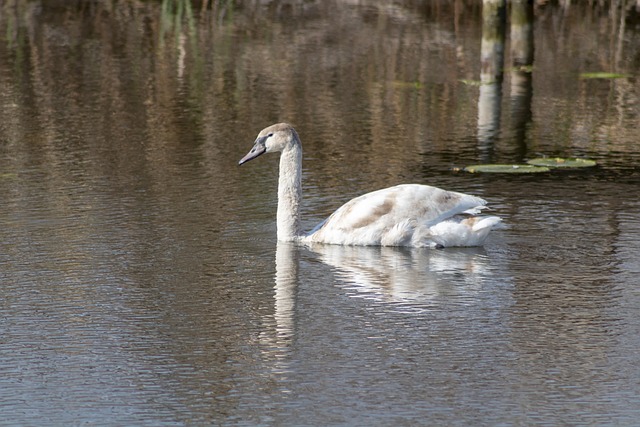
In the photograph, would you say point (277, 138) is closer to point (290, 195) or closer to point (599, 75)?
point (290, 195)

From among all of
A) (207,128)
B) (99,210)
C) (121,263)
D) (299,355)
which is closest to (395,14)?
(207,128)

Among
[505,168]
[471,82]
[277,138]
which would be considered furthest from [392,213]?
[471,82]

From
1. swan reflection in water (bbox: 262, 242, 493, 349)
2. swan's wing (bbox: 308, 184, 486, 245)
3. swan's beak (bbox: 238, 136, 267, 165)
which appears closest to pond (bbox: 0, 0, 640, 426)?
swan reflection in water (bbox: 262, 242, 493, 349)

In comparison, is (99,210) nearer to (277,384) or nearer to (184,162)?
(184,162)

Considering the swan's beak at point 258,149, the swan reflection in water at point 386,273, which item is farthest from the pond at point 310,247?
the swan's beak at point 258,149

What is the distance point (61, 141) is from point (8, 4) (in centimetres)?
1359

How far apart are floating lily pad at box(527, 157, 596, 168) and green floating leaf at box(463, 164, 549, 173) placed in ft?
0.97

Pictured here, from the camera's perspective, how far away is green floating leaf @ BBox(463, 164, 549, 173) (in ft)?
42.7

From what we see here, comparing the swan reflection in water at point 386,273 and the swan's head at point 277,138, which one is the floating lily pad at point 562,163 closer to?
the swan reflection in water at point 386,273

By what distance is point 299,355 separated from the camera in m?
7.71

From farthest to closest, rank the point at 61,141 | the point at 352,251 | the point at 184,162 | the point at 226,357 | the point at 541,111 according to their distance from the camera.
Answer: the point at 541,111
the point at 61,141
the point at 184,162
the point at 352,251
the point at 226,357

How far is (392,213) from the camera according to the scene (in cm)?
1045

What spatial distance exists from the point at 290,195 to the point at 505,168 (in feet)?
9.83

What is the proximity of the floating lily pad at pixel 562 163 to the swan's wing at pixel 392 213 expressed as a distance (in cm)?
318
